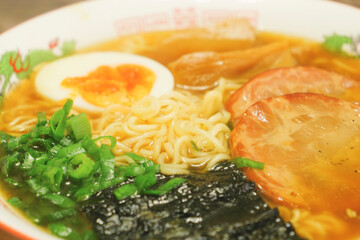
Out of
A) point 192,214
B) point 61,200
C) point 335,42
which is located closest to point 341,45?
point 335,42

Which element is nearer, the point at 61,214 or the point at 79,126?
the point at 61,214

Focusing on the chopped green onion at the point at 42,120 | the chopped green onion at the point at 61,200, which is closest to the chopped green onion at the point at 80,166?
the chopped green onion at the point at 61,200

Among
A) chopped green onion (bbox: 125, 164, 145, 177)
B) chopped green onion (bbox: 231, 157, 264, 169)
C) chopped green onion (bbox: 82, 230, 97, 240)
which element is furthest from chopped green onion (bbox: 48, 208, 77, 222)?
chopped green onion (bbox: 231, 157, 264, 169)

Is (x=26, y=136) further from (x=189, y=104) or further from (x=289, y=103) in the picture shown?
(x=289, y=103)

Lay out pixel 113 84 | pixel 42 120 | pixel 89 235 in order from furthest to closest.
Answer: pixel 113 84
pixel 42 120
pixel 89 235

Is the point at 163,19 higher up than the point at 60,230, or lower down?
higher up

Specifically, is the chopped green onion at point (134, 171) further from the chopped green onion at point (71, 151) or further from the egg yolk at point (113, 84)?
the egg yolk at point (113, 84)

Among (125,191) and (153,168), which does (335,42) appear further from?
(125,191)
